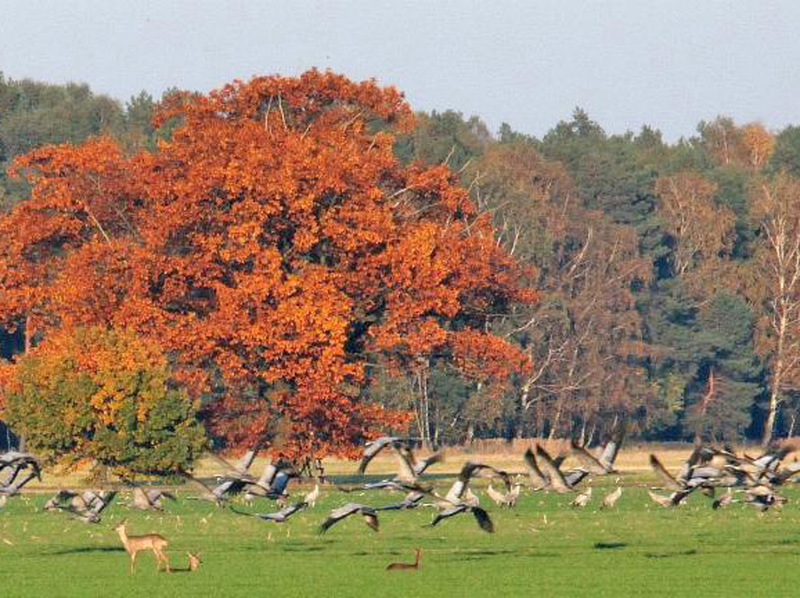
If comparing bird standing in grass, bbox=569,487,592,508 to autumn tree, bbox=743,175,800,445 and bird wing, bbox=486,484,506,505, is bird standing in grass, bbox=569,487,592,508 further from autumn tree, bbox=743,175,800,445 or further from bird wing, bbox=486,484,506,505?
autumn tree, bbox=743,175,800,445

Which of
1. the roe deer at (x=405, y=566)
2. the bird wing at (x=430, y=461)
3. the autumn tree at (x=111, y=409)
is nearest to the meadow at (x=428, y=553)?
the roe deer at (x=405, y=566)

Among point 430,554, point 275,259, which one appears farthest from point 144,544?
point 275,259

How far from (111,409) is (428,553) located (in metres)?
30.9

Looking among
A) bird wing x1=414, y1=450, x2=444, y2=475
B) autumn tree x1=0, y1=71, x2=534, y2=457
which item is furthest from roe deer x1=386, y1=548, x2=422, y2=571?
autumn tree x1=0, y1=71, x2=534, y2=457

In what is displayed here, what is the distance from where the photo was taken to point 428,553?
42000 mm

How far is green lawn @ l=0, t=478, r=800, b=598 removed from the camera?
35.3 m

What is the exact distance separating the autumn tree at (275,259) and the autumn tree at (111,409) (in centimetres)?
164

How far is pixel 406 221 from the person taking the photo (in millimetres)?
78625

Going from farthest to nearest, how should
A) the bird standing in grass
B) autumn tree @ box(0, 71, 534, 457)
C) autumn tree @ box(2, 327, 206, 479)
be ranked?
autumn tree @ box(0, 71, 534, 457) → autumn tree @ box(2, 327, 206, 479) → the bird standing in grass

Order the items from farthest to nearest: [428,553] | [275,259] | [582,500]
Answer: [275,259], [582,500], [428,553]

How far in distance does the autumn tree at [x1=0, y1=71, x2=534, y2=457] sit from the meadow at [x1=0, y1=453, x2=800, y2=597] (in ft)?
42.7

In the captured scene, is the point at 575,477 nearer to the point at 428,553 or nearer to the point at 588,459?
the point at 588,459

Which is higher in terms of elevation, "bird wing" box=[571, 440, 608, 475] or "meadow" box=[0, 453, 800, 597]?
"bird wing" box=[571, 440, 608, 475]

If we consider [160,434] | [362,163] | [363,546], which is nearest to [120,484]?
[160,434]
